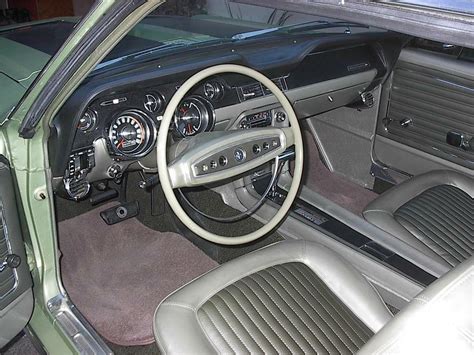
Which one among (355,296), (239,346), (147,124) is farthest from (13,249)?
(355,296)

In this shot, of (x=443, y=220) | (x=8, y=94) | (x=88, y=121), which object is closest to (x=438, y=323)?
(x=88, y=121)

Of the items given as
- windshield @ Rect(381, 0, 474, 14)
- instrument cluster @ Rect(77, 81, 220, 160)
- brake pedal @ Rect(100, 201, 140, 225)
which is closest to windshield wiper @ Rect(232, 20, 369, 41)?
instrument cluster @ Rect(77, 81, 220, 160)

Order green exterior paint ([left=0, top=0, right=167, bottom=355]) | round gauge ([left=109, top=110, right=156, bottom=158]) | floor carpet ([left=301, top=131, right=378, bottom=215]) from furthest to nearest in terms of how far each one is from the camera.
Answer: floor carpet ([left=301, top=131, right=378, bottom=215]) < round gauge ([left=109, top=110, right=156, bottom=158]) < green exterior paint ([left=0, top=0, right=167, bottom=355])

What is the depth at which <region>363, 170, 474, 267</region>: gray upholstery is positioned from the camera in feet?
6.95

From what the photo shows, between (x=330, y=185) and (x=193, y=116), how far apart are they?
134cm

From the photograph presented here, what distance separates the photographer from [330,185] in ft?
10.1

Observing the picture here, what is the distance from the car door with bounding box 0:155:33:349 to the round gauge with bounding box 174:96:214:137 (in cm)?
65

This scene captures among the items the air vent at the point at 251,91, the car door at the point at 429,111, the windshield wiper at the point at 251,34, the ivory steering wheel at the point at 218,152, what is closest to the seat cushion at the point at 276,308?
the ivory steering wheel at the point at 218,152

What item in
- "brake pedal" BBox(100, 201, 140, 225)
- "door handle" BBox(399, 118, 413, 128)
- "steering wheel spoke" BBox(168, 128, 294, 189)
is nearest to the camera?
"steering wheel spoke" BBox(168, 128, 294, 189)

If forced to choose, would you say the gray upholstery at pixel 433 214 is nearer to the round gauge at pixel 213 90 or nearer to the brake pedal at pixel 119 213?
the round gauge at pixel 213 90

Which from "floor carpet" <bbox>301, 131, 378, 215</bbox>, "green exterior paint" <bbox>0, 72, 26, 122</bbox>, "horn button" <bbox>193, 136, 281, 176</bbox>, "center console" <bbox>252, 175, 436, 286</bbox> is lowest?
"floor carpet" <bbox>301, 131, 378, 215</bbox>

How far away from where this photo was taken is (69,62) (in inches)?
47.7

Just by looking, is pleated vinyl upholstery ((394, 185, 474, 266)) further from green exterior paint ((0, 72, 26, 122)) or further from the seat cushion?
green exterior paint ((0, 72, 26, 122))

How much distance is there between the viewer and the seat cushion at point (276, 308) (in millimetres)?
1441
